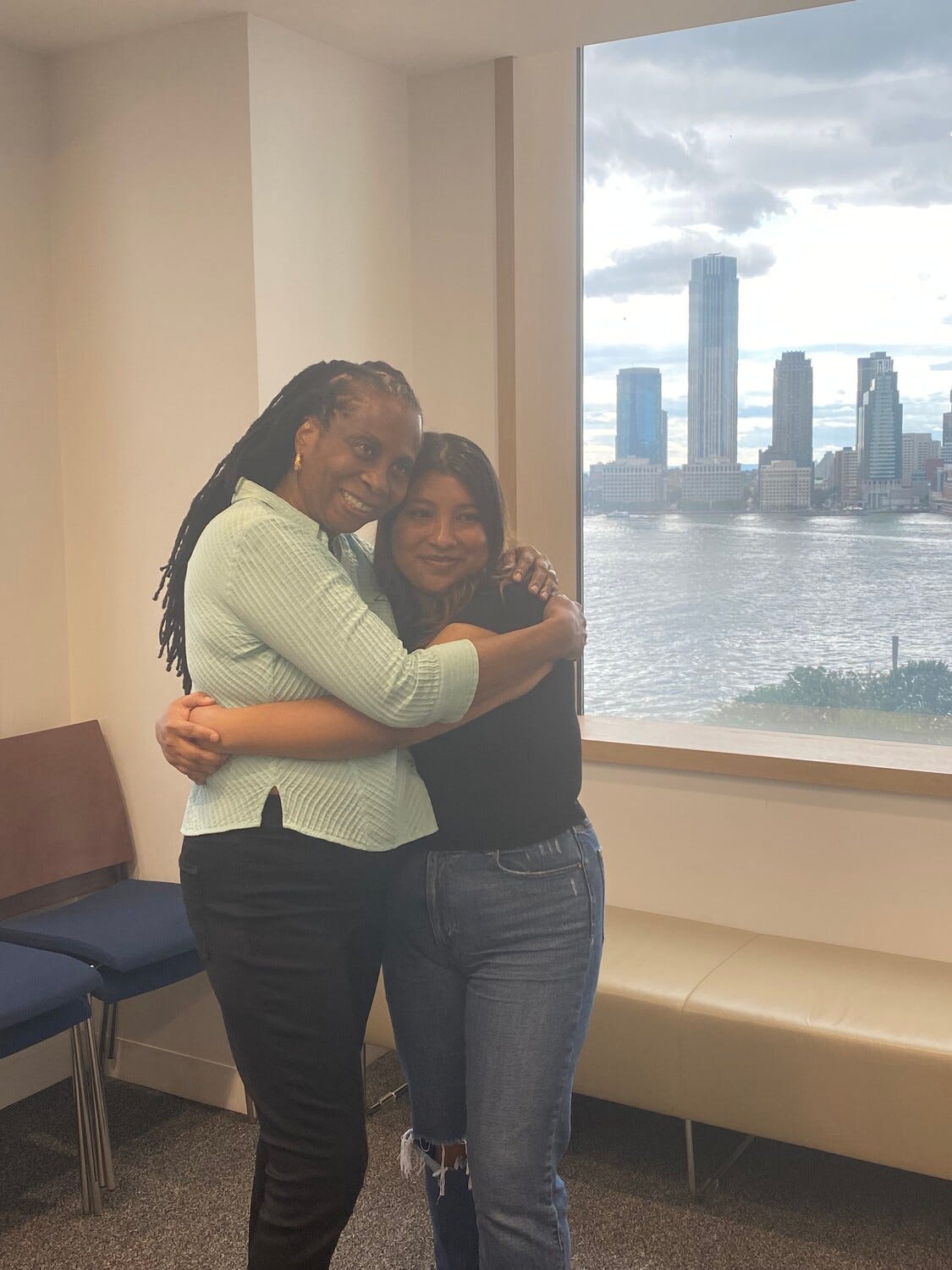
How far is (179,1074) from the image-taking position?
306 centimetres

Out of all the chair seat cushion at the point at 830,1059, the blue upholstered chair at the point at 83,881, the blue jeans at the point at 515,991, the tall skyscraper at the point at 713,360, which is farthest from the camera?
the tall skyscraper at the point at 713,360

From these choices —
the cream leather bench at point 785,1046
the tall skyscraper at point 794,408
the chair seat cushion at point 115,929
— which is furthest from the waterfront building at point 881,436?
the chair seat cushion at point 115,929

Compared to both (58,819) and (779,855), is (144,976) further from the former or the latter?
(779,855)

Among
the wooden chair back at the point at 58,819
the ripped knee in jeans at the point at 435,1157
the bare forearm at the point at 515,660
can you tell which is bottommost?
the ripped knee in jeans at the point at 435,1157

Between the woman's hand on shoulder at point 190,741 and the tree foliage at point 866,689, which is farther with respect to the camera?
the tree foliage at point 866,689

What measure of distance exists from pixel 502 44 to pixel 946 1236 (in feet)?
9.43

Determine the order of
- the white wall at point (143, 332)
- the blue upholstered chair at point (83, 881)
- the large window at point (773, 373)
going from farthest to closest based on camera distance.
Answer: the large window at point (773, 373), the white wall at point (143, 332), the blue upholstered chair at point (83, 881)

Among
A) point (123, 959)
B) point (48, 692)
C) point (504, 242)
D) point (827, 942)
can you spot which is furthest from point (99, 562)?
point (827, 942)

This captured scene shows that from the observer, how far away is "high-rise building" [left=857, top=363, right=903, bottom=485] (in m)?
2.94

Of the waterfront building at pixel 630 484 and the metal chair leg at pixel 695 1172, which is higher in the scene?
the waterfront building at pixel 630 484

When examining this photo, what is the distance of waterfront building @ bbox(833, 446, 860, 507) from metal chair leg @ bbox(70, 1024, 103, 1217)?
2.17 m

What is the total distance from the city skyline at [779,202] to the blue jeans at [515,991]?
1.85 m

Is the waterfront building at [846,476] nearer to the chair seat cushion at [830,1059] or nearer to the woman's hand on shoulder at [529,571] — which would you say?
the chair seat cushion at [830,1059]

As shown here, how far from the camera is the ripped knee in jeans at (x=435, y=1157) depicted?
171 centimetres
